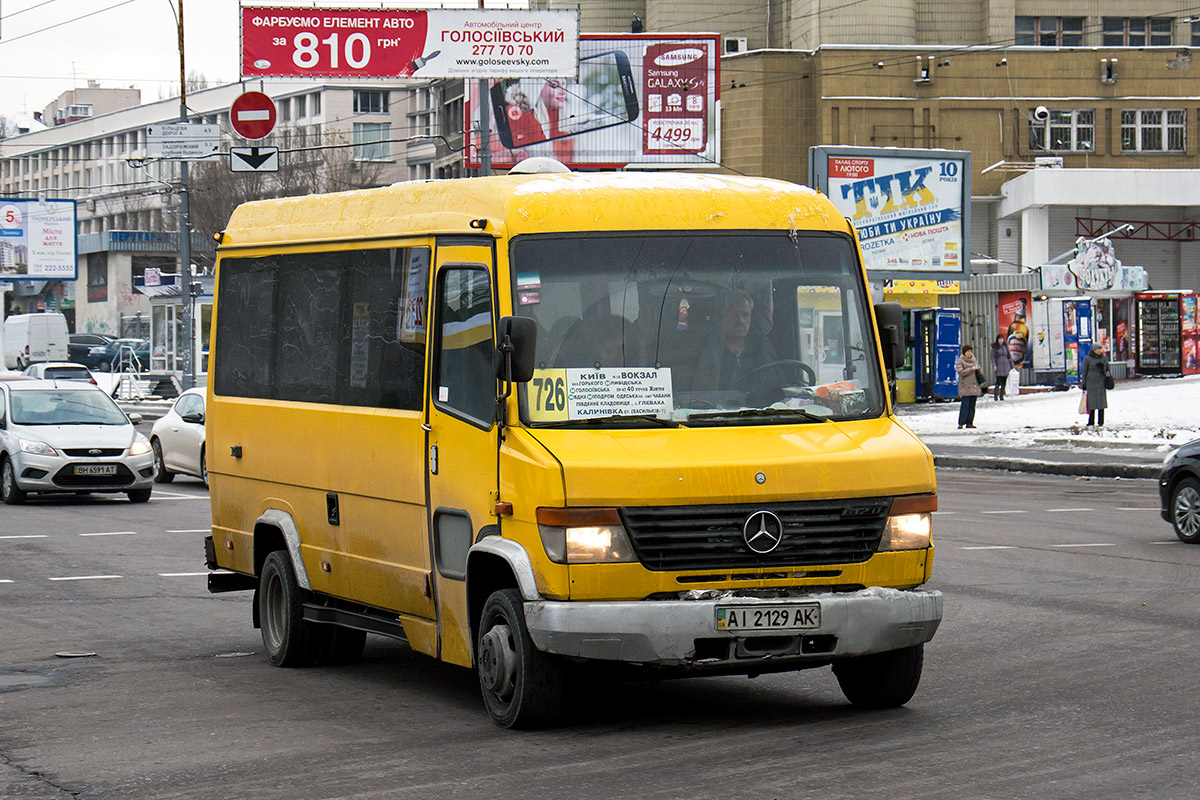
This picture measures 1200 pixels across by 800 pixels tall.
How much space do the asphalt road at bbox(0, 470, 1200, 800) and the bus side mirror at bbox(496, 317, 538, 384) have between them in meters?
1.55

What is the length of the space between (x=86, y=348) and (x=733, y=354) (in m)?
82.9

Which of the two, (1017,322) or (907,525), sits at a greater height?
(1017,322)

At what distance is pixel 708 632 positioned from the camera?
729 cm

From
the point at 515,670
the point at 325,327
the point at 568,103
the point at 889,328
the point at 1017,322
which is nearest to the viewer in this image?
the point at 515,670

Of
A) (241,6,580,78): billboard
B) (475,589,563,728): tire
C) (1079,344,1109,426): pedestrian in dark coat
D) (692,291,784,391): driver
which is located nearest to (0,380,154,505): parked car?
(241,6,580,78): billboard

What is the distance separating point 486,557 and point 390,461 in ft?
3.68

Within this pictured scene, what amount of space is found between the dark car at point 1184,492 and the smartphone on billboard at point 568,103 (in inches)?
1415

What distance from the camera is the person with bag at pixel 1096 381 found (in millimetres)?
32266

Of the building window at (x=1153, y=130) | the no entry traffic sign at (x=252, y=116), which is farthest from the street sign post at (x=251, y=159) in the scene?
the building window at (x=1153, y=130)

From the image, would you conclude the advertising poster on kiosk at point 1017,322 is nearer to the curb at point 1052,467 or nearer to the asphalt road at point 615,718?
the curb at point 1052,467

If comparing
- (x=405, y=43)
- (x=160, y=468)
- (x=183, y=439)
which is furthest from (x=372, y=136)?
(x=183, y=439)

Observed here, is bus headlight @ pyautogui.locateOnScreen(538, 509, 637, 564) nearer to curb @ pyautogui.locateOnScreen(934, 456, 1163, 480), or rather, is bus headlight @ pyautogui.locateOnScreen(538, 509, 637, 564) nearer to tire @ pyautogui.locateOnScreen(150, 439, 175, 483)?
→ curb @ pyautogui.locateOnScreen(934, 456, 1163, 480)

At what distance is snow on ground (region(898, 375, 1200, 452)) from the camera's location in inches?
1242

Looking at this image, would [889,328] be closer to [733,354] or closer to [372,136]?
[733,354]
